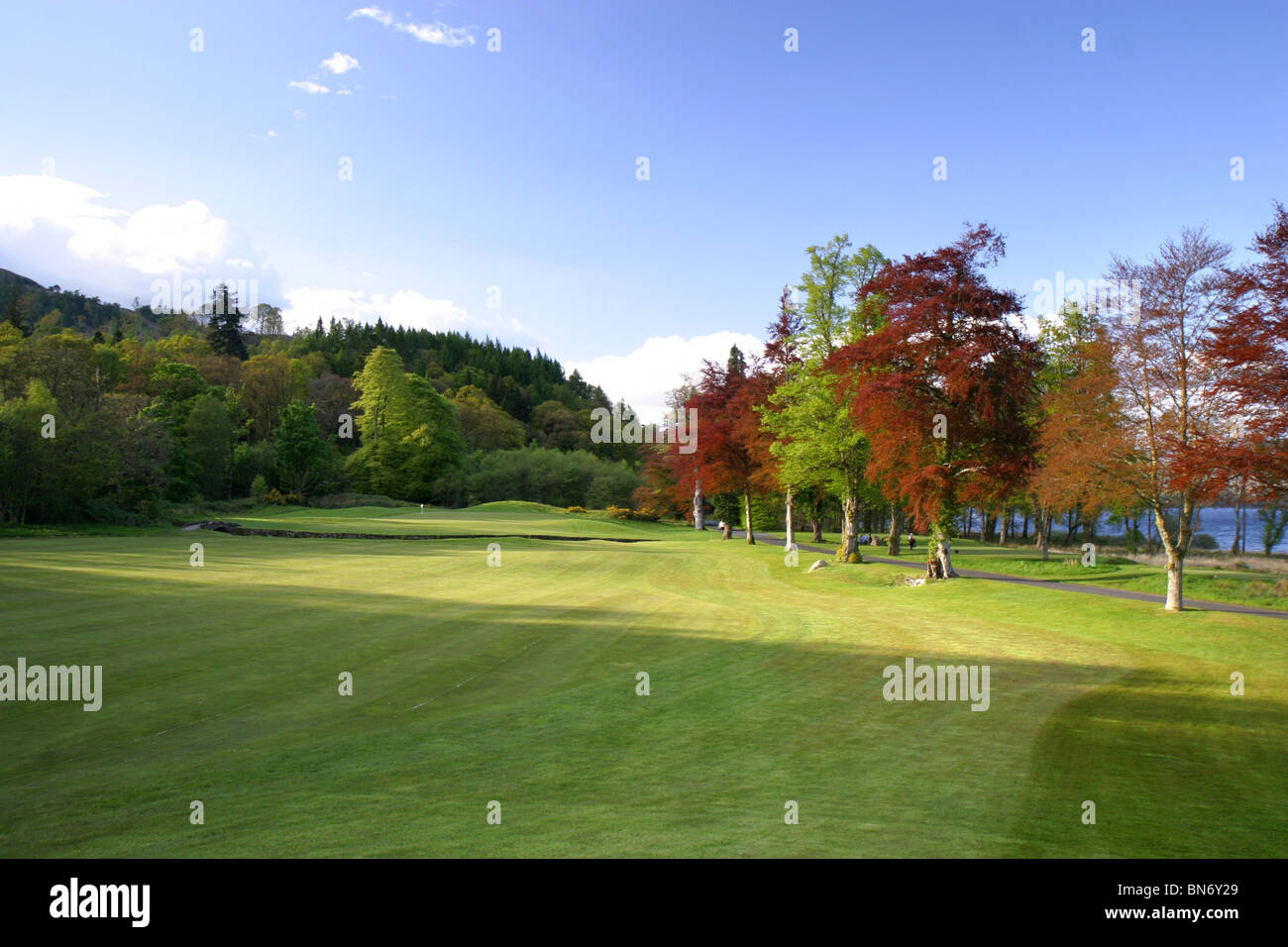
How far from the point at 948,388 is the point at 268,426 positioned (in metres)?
82.9

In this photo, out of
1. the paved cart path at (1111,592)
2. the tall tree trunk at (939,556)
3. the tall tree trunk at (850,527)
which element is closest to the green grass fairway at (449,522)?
the tall tree trunk at (850,527)

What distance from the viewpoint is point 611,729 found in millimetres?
9430

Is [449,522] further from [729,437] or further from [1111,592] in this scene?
[1111,592]

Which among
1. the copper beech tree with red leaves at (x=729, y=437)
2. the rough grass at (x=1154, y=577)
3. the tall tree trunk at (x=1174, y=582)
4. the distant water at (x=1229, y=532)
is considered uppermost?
the copper beech tree with red leaves at (x=729, y=437)

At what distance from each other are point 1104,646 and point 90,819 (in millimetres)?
17350

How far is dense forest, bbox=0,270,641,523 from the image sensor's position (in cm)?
4175

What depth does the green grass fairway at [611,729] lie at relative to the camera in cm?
603

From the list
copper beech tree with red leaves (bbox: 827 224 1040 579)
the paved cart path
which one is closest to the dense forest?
copper beech tree with red leaves (bbox: 827 224 1040 579)

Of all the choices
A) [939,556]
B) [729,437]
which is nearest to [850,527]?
[939,556]

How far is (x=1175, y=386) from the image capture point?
18969 millimetres

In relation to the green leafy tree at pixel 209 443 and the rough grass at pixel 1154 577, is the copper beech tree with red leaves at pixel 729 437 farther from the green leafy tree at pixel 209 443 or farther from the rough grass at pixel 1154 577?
the green leafy tree at pixel 209 443

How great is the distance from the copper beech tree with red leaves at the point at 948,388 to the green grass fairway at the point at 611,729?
6.13 metres
